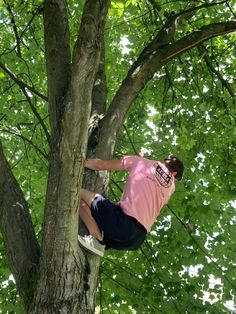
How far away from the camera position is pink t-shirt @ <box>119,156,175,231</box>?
126 inches

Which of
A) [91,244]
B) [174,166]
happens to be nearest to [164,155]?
[174,166]

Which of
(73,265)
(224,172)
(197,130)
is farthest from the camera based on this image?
(224,172)

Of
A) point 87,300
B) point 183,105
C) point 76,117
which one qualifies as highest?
point 183,105

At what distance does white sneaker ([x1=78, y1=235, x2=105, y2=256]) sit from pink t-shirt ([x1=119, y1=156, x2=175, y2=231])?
390 mm

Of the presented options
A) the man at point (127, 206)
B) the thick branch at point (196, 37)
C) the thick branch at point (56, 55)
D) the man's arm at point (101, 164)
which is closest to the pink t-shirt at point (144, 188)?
the man at point (127, 206)

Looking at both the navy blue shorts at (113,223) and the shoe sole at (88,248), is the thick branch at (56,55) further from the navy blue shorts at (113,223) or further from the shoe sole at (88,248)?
the shoe sole at (88,248)

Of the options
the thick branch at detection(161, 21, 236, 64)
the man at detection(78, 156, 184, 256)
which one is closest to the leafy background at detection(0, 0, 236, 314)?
the thick branch at detection(161, 21, 236, 64)

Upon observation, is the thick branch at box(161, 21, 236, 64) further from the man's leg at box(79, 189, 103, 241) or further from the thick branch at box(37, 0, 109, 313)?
the man's leg at box(79, 189, 103, 241)

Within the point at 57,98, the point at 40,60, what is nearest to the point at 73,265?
the point at 57,98

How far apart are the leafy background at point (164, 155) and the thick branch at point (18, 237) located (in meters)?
1.53

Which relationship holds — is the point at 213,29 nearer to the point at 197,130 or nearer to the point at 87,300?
the point at 197,130

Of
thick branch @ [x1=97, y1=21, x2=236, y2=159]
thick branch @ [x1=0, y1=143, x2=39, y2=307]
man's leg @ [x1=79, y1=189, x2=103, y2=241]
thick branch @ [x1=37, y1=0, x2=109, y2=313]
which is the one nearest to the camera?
thick branch @ [x1=37, y1=0, x2=109, y2=313]

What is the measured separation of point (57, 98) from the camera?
9.96 ft

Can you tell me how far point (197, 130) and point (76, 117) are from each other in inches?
91.7
